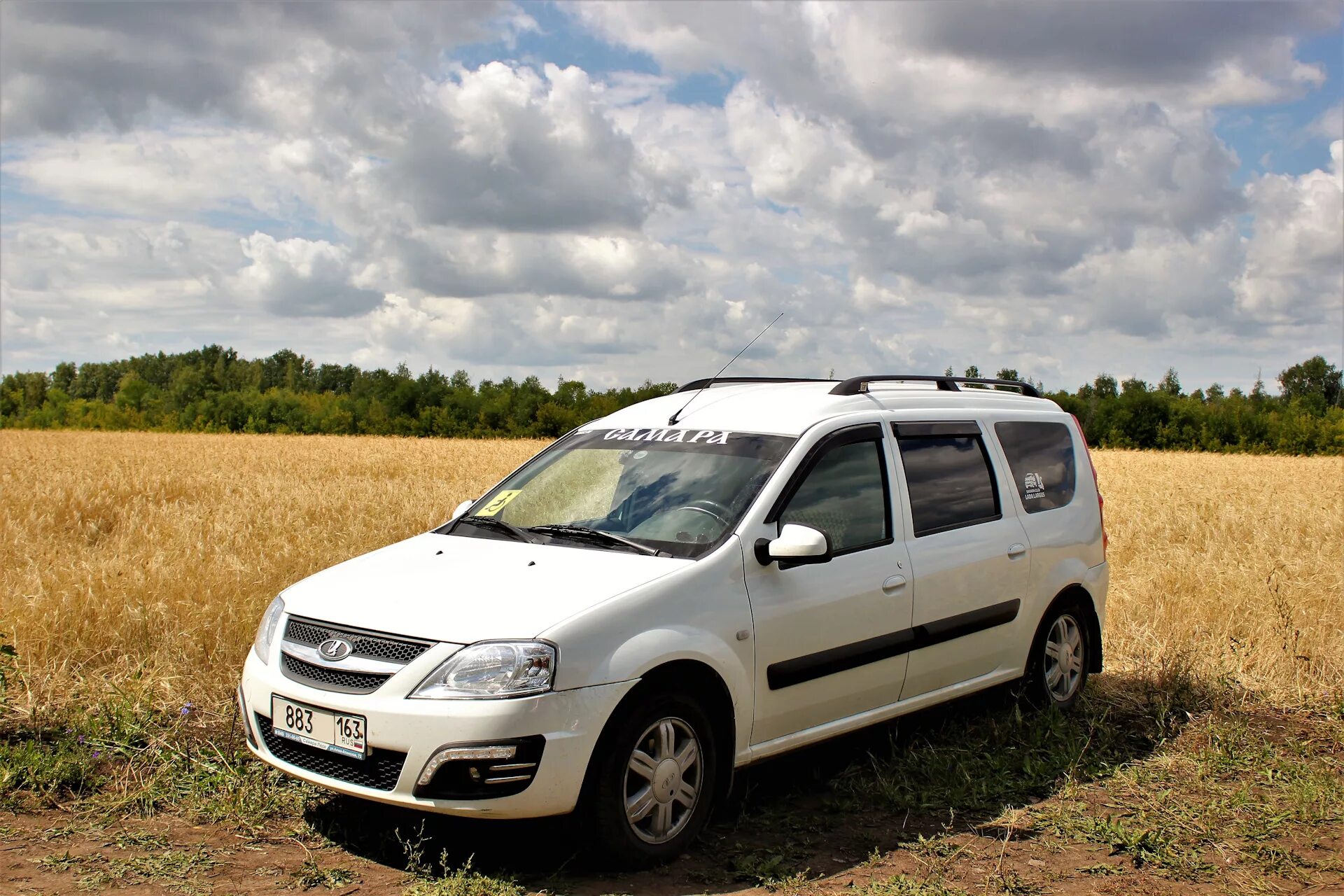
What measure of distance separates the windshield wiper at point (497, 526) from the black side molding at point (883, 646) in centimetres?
127

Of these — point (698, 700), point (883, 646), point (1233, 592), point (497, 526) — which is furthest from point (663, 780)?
point (1233, 592)

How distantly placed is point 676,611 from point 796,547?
22.5 inches

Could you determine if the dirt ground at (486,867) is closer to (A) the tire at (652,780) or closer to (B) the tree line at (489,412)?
(A) the tire at (652,780)

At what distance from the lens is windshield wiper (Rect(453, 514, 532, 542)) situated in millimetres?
4984

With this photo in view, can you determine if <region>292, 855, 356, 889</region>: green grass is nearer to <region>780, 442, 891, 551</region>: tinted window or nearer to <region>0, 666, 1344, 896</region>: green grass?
<region>0, 666, 1344, 896</region>: green grass

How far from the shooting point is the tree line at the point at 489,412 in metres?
75.9

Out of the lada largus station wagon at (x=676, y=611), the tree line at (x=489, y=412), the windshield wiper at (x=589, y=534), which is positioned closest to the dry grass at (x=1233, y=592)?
the lada largus station wagon at (x=676, y=611)

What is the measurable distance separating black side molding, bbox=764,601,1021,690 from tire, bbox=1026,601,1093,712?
1.51 ft

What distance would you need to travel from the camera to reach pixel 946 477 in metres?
5.78

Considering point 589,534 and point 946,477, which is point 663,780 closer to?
point 589,534

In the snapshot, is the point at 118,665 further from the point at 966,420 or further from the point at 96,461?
the point at 96,461

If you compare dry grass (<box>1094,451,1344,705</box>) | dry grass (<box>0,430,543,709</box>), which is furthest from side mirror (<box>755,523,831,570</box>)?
dry grass (<box>1094,451,1344,705</box>)

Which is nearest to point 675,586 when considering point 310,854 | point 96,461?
point 310,854

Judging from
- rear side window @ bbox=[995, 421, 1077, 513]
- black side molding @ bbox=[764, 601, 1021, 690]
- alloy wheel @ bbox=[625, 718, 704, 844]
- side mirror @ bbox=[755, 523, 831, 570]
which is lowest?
alloy wheel @ bbox=[625, 718, 704, 844]
